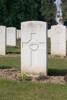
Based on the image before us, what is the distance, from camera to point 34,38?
32.4 ft

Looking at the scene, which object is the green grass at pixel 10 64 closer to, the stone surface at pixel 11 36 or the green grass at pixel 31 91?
the green grass at pixel 31 91

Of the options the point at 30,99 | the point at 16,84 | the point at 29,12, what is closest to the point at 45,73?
the point at 16,84

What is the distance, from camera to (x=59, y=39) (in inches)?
659

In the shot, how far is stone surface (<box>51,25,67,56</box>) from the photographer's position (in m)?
16.6

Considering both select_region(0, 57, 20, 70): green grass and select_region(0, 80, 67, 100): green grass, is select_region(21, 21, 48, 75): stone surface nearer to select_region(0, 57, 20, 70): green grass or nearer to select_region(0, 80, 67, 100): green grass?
select_region(0, 80, 67, 100): green grass

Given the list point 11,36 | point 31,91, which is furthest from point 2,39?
point 31,91

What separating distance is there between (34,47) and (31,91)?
2.48 meters

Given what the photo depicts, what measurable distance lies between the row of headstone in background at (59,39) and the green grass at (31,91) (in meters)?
8.58

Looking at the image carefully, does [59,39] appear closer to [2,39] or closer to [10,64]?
[2,39]

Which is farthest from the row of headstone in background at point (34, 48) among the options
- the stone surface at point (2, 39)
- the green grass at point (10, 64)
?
the stone surface at point (2, 39)

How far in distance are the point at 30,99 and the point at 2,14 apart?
135 ft

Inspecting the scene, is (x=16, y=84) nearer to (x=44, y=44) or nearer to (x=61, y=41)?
(x=44, y=44)

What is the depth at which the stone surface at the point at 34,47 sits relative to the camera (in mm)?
9703

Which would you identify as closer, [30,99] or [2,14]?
[30,99]
